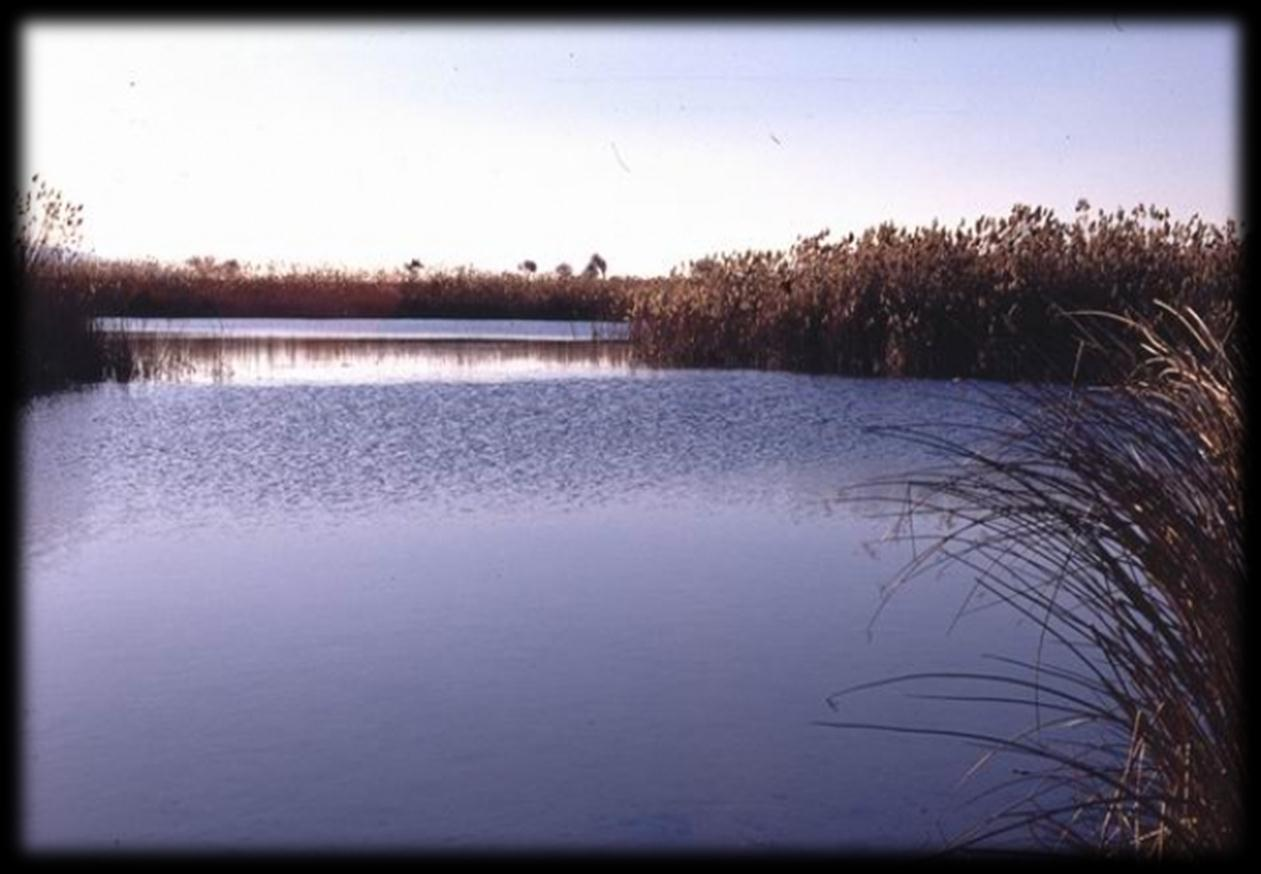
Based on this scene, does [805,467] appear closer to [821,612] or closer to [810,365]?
[821,612]

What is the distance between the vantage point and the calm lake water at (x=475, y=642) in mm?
2385

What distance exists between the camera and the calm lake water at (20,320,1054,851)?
2.38 meters

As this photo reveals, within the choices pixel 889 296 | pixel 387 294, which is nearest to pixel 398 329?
pixel 387 294

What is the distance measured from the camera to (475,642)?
11.3ft

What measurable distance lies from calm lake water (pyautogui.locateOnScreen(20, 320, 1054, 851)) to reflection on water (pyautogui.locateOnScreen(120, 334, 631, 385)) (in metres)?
3.14

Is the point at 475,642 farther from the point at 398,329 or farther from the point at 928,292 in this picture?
the point at 398,329

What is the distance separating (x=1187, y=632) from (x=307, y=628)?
2363 millimetres

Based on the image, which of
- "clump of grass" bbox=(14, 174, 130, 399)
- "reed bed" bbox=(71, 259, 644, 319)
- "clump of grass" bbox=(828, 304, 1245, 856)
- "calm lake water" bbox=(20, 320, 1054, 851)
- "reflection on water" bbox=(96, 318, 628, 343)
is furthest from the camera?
"reed bed" bbox=(71, 259, 644, 319)

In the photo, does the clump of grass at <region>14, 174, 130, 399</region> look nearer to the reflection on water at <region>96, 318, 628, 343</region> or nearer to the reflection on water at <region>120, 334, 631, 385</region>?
the reflection on water at <region>120, 334, 631, 385</region>

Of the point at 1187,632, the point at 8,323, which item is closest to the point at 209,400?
the point at 8,323

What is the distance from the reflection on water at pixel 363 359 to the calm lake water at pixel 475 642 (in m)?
3.14

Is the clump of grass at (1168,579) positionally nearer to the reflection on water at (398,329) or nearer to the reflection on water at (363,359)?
the reflection on water at (363,359)

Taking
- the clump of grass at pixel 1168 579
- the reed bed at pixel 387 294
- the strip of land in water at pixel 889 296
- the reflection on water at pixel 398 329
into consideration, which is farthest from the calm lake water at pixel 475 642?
the reed bed at pixel 387 294

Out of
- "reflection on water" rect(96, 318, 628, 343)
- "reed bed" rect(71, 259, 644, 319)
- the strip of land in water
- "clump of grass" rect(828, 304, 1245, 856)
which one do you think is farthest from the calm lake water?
"reed bed" rect(71, 259, 644, 319)
